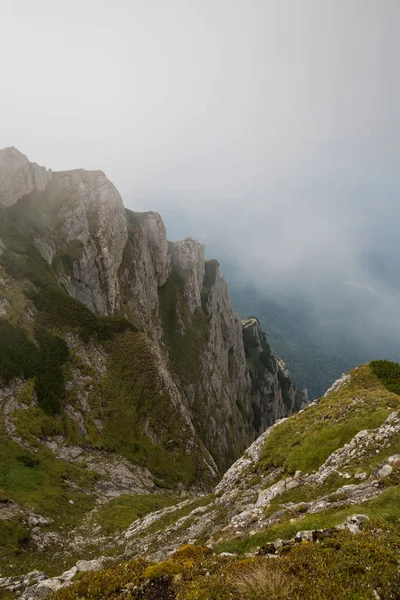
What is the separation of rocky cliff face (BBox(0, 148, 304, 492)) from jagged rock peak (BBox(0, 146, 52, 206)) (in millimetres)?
385

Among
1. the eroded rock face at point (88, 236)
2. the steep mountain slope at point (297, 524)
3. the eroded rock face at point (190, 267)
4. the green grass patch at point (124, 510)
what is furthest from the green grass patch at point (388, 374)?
the eroded rock face at point (190, 267)

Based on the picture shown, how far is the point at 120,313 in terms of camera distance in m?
126

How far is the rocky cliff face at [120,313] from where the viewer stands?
242 ft

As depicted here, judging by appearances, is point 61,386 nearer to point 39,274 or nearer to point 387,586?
point 39,274

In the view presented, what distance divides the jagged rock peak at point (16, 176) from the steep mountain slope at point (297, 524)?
11448 cm

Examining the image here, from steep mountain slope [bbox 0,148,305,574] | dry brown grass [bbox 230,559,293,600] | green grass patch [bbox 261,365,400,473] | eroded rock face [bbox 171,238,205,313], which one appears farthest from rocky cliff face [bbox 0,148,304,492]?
dry brown grass [bbox 230,559,293,600]

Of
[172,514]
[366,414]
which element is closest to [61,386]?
[172,514]

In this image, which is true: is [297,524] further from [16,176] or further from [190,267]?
[190,267]

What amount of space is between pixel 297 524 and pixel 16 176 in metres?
134

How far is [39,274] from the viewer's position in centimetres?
9119

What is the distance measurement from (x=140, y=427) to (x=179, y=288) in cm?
10658

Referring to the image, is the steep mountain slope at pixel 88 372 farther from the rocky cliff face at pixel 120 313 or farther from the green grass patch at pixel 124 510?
the green grass patch at pixel 124 510

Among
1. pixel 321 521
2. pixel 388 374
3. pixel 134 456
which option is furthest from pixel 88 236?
pixel 321 521

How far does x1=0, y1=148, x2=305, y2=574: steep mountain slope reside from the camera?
41.0 m
